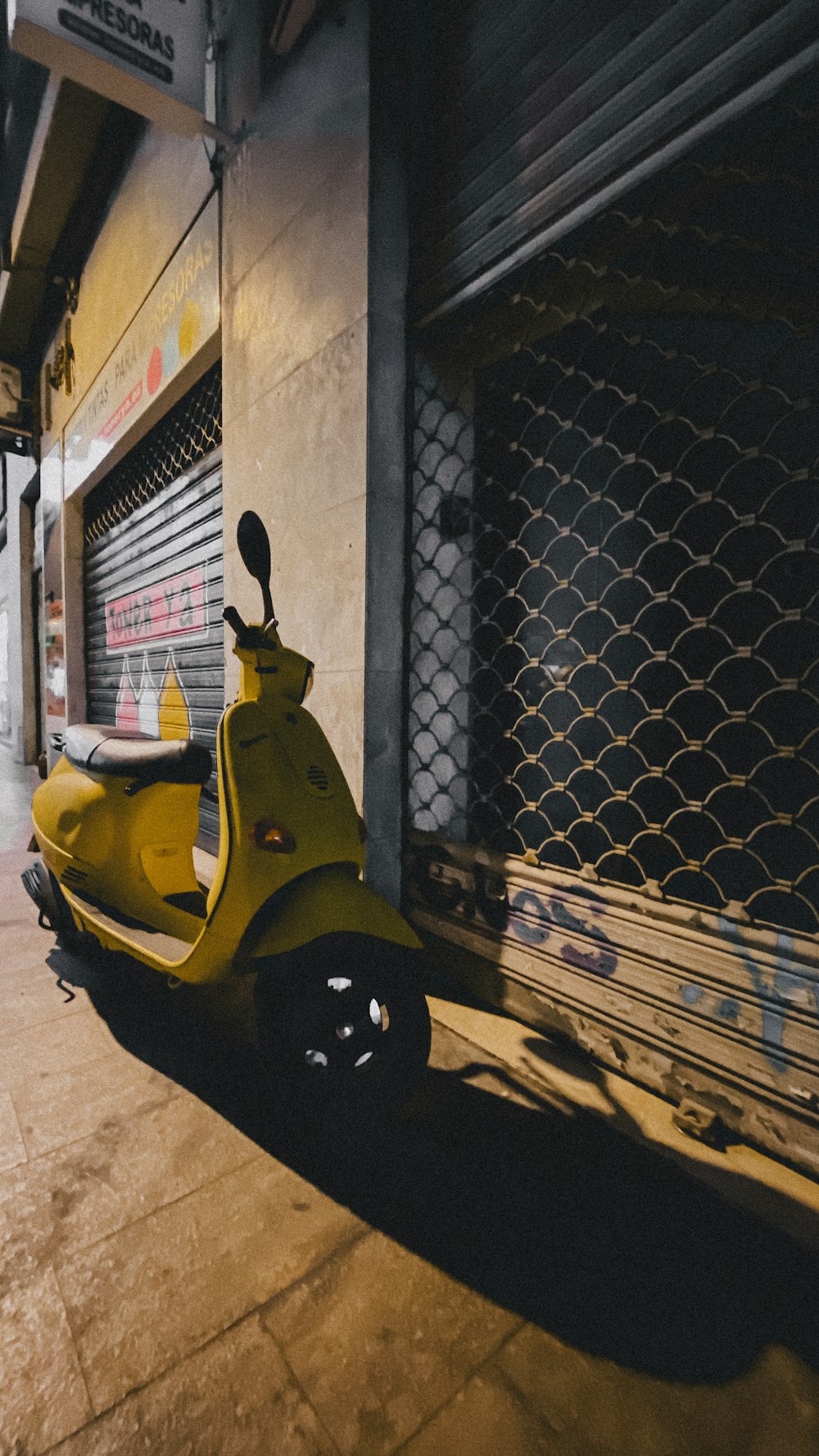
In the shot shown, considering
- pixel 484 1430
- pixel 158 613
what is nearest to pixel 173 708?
pixel 158 613

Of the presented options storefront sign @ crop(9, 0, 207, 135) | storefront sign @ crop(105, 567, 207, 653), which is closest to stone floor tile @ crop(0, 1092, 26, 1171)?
storefront sign @ crop(105, 567, 207, 653)

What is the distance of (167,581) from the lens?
18.9 ft

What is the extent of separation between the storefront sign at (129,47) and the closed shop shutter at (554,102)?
6.46ft

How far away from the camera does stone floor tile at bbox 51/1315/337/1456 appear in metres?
1.03

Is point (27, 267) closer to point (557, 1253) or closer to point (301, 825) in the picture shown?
point (301, 825)

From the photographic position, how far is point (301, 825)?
1900 mm

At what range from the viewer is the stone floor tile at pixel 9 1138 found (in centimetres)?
170

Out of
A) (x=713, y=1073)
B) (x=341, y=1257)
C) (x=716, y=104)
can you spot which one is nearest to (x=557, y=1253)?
(x=341, y=1257)

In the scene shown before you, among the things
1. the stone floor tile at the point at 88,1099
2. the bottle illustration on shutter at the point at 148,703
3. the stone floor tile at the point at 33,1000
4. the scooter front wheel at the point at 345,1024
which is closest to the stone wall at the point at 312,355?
the scooter front wheel at the point at 345,1024

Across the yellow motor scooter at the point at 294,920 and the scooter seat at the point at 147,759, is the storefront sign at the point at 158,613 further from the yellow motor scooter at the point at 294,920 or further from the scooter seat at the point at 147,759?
the yellow motor scooter at the point at 294,920

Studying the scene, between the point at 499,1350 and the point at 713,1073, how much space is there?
1.08 metres

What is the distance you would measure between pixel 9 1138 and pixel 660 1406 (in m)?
1.81

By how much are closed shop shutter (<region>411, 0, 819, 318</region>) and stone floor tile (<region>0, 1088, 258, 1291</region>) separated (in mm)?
3485

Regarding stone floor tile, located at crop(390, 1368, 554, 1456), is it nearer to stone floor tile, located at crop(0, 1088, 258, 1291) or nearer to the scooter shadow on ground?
the scooter shadow on ground
